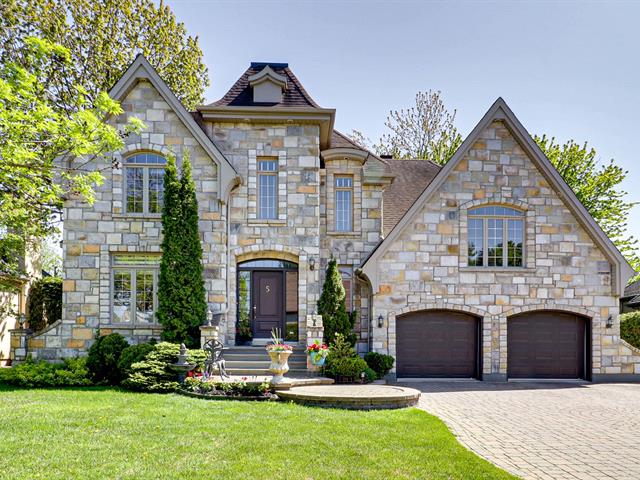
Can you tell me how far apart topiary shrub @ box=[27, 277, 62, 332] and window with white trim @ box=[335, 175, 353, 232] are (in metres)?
10.6

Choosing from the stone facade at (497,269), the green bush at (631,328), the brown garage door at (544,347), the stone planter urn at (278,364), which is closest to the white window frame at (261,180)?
the stone facade at (497,269)

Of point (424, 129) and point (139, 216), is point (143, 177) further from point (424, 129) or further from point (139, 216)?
point (424, 129)

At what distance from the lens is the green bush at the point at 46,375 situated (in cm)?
1295

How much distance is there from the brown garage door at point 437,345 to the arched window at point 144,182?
7.85m

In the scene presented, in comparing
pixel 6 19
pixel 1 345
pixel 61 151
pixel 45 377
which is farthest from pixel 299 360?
pixel 6 19

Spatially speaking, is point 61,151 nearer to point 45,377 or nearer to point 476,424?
point 45,377

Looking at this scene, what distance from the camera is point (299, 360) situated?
15.0m

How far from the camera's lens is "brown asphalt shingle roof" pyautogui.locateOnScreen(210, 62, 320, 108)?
54.2 feet

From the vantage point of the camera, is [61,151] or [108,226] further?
[108,226]

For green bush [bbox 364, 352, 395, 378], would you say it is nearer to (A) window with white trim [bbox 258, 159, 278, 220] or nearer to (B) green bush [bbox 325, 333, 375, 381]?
(B) green bush [bbox 325, 333, 375, 381]

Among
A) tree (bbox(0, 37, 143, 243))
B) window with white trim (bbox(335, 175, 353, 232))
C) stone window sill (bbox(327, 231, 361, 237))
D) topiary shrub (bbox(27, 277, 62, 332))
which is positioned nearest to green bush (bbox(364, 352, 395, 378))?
stone window sill (bbox(327, 231, 361, 237))

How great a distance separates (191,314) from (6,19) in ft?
44.9

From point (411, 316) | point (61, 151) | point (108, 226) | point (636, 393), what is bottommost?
point (636, 393)

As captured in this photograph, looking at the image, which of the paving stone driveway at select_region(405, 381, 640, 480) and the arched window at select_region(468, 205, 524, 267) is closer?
the paving stone driveway at select_region(405, 381, 640, 480)
